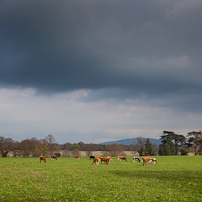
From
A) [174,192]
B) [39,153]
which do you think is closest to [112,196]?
[174,192]

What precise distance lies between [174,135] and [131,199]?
12181 centimetres

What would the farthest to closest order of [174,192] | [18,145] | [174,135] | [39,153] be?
[174,135] < [18,145] < [39,153] < [174,192]

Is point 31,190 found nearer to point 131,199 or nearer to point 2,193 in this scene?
point 2,193

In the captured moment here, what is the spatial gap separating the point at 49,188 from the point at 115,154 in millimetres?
95813

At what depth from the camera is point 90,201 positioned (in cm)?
1230

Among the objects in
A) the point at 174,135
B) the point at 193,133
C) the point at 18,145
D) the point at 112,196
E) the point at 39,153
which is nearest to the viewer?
the point at 112,196

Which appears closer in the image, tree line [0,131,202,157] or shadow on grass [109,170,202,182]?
shadow on grass [109,170,202,182]

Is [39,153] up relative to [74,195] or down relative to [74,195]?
down

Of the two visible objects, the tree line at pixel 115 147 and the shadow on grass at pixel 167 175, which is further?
the tree line at pixel 115 147

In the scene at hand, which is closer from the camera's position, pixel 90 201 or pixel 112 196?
pixel 90 201

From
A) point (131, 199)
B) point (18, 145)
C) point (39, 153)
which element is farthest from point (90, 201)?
point (18, 145)

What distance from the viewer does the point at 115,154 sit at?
10788 cm

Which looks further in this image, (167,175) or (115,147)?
(115,147)

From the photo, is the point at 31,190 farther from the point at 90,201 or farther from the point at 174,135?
the point at 174,135
